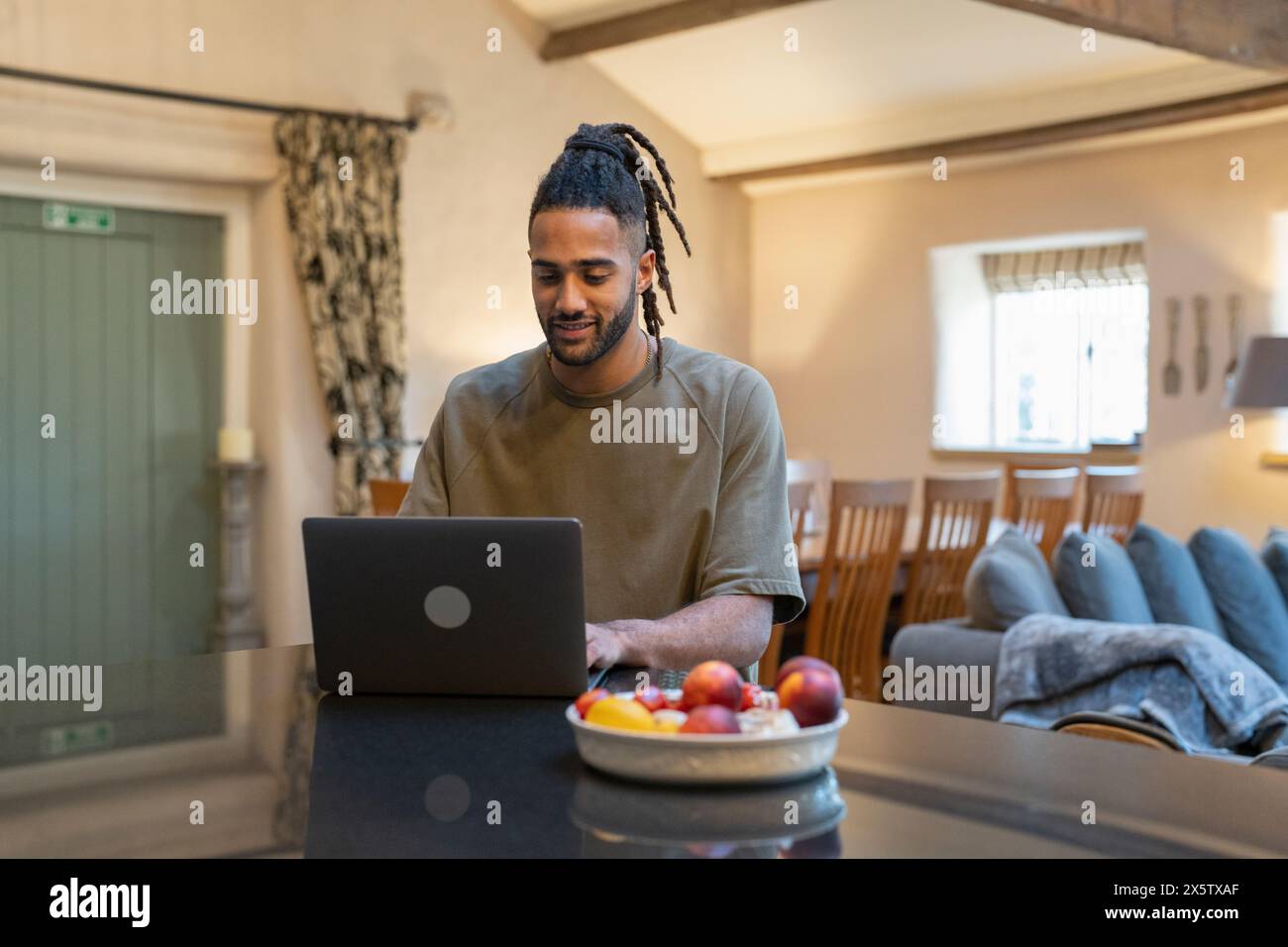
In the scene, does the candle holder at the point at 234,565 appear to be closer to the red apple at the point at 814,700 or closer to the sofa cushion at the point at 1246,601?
the sofa cushion at the point at 1246,601

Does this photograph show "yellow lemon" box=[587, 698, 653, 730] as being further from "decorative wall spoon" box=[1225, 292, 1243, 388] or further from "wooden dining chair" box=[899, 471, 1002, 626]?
"decorative wall spoon" box=[1225, 292, 1243, 388]

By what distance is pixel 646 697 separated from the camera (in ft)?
3.64

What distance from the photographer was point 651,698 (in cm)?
111

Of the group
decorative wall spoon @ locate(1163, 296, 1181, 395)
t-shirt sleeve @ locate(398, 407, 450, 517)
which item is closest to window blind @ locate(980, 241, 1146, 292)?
decorative wall spoon @ locate(1163, 296, 1181, 395)

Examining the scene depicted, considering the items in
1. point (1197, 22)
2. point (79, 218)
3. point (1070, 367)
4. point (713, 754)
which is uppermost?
point (1197, 22)

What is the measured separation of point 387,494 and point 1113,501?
3058 millimetres

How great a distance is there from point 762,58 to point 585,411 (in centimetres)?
547

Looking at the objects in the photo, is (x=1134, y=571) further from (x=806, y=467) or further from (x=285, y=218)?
(x=285, y=218)

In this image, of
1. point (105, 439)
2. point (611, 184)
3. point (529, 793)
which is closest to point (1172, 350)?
point (105, 439)

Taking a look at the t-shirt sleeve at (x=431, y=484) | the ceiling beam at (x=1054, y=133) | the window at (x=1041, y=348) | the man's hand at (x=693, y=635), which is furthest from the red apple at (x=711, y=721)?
the window at (x=1041, y=348)

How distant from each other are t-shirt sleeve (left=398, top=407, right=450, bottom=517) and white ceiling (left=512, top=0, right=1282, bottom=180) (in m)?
4.72

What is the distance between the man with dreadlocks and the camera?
1587 mm

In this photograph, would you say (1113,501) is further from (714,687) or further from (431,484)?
(714,687)
